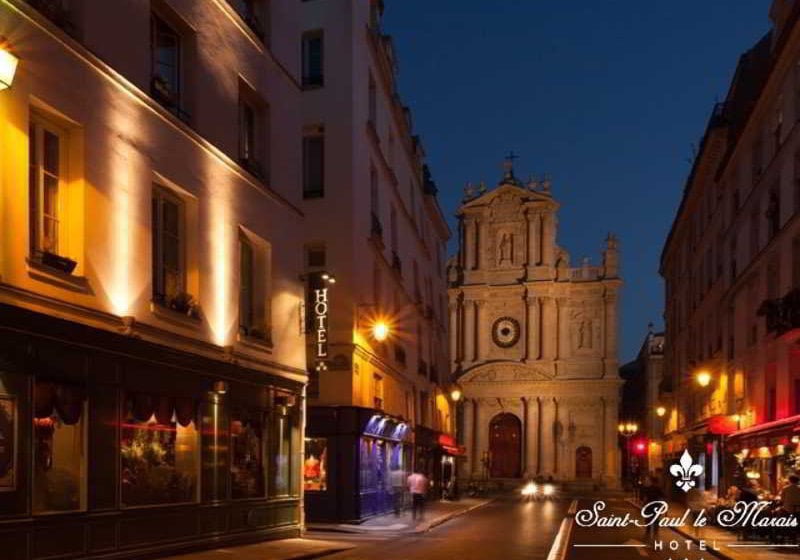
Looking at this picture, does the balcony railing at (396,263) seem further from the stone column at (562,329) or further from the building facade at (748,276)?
the stone column at (562,329)

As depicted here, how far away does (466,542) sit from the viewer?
23031 millimetres

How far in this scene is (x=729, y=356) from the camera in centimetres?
3634

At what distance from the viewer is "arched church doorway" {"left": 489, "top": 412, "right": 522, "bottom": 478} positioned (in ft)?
238

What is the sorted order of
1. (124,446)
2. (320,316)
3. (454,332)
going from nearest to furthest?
(124,446) < (320,316) < (454,332)

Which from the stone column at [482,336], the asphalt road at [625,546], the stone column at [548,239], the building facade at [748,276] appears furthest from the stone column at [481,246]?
the asphalt road at [625,546]

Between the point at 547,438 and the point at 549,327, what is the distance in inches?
329

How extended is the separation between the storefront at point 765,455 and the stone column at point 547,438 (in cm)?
3843

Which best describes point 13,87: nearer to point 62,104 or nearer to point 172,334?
point 62,104

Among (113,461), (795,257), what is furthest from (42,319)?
(795,257)

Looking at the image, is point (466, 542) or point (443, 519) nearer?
point (466, 542)

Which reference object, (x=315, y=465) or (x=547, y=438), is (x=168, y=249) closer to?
(x=315, y=465)

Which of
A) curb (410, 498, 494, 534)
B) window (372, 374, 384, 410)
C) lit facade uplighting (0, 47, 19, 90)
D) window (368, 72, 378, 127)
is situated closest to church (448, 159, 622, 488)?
curb (410, 498, 494, 534)

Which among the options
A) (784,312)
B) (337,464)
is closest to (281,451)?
(337,464)

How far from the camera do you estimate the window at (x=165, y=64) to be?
1755 centimetres
